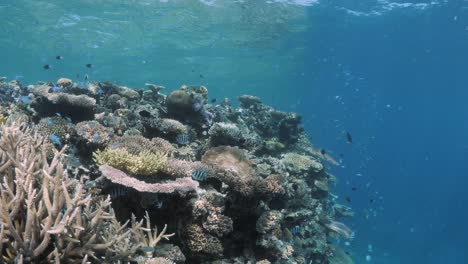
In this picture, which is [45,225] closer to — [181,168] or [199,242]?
[199,242]

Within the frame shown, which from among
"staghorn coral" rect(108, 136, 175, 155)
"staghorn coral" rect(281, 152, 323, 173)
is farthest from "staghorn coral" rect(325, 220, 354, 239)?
"staghorn coral" rect(108, 136, 175, 155)

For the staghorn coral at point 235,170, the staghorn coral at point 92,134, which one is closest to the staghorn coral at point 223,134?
the staghorn coral at point 235,170

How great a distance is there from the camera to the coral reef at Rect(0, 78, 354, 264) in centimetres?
311

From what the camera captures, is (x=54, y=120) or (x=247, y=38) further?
(x=247, y=38)

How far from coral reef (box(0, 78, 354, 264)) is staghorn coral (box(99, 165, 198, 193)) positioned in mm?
23

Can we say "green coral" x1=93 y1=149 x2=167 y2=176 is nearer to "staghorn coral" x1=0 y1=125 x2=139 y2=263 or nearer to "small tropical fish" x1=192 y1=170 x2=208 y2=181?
"small tropical fish" x1=192 y1=170 x2=208 y2=181

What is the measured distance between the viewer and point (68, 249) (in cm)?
303

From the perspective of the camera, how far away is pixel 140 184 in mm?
4969

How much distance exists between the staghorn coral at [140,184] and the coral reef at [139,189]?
23 millimetres

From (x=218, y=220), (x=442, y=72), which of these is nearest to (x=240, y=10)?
(x=218, y=220)

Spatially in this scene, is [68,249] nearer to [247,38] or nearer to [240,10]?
[240,10]

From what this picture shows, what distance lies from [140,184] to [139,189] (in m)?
0.18

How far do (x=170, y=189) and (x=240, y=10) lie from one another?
2688cm

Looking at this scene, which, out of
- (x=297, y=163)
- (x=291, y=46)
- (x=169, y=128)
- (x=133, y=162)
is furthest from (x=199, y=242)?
(x=291, y=46)
